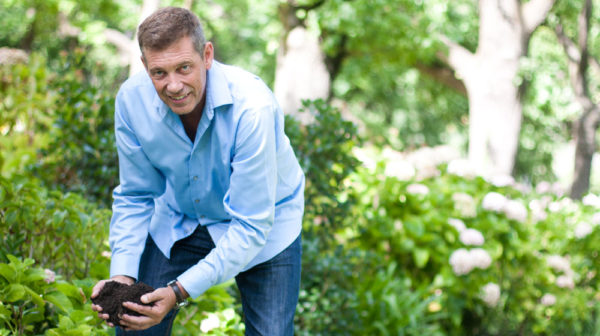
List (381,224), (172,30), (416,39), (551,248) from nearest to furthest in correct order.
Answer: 1. (172,30)
2. (381,224)
3. (551,248)
4. (416,39)

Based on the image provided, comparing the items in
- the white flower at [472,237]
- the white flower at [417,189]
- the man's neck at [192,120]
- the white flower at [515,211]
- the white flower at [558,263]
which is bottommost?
the white flower at [558,263]

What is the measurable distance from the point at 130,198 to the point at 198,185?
0.30m

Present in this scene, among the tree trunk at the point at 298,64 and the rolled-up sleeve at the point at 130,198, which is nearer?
the rolled-up sleeve at the point at 130,198

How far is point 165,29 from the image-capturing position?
187 centimetres

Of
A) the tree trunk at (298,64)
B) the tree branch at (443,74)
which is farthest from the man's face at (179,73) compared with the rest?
the tree branch at (443,74)

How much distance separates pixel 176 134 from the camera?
2.13 metres

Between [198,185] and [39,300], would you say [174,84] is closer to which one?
[198,185]

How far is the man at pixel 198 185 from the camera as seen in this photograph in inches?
77.1

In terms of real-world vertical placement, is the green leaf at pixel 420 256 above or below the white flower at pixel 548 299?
above

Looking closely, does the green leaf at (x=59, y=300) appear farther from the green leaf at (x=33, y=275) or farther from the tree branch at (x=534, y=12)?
the tree branch at (x=534, y=12)

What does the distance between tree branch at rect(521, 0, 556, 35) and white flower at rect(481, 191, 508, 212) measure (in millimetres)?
4921

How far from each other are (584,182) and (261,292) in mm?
9123

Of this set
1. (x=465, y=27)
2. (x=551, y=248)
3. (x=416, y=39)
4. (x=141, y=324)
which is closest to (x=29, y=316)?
(x=141, y=324)

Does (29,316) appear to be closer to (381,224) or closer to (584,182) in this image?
(381,224)
